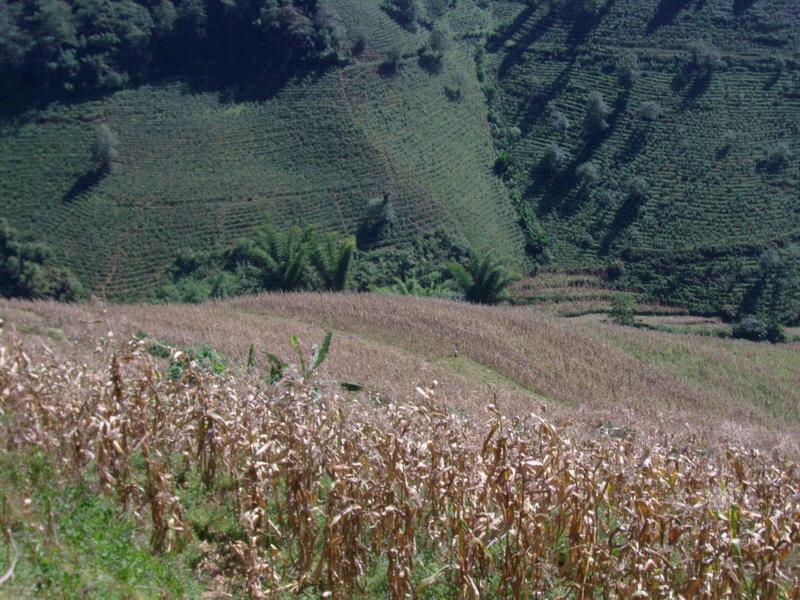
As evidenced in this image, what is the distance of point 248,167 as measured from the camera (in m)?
39.0

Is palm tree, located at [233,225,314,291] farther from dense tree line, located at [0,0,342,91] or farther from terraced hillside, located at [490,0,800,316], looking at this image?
dense tree line, located at [0,0,342,91]

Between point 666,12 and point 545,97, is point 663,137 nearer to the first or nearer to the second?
point 545,97

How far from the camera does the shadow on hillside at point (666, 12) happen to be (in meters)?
48.6

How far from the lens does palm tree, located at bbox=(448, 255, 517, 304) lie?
2984 centimetres

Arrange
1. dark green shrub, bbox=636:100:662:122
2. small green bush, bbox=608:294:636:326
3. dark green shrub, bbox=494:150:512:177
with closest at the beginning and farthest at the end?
small green bush, bbox=608:294:636:326 < dark green shrub, bbox=494:150:512:177 < dark green shrub, bbox=636:100:662:122

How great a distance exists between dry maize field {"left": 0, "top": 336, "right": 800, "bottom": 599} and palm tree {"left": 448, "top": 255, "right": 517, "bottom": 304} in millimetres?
23224

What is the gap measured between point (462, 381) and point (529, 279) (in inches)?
840

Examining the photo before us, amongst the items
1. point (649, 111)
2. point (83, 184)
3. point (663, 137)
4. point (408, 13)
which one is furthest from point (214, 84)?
point (663, 137)

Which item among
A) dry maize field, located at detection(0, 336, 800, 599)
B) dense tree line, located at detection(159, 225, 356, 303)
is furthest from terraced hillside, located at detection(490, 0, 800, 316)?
dry maize field, located at detection(0, 336, 800, 599)

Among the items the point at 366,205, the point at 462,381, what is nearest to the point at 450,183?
the point at 366,205

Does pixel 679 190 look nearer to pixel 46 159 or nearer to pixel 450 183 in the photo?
pixel 450 183

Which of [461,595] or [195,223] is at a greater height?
[461,595]

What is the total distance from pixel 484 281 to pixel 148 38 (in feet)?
83.2

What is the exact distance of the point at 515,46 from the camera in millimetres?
49062
